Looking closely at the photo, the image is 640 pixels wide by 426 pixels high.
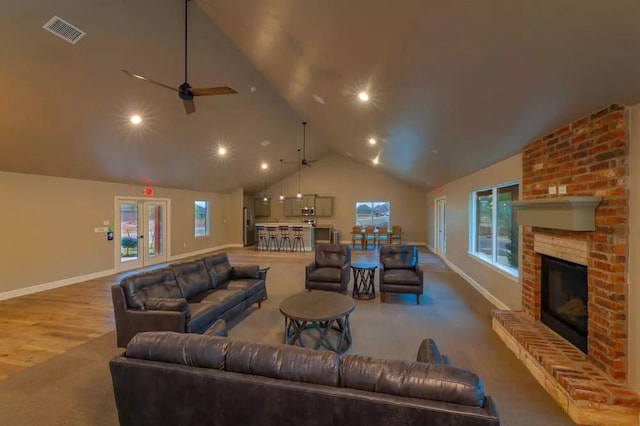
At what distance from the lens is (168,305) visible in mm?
3184

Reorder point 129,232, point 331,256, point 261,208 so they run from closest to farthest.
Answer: point 331,256 < point 129,232 < point 261,208

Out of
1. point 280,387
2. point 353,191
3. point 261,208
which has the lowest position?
point 280,387

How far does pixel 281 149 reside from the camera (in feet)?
32.7

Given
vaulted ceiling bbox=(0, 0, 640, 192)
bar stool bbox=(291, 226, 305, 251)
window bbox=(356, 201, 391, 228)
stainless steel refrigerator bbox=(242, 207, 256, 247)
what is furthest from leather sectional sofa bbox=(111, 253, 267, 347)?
window bbox=(356, 201, 391, 228)

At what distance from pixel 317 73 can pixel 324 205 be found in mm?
9474

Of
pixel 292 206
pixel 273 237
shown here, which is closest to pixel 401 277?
pixel 273 237

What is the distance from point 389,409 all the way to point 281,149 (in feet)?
30.2

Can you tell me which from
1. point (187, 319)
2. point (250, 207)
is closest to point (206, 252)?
point (250, 207)

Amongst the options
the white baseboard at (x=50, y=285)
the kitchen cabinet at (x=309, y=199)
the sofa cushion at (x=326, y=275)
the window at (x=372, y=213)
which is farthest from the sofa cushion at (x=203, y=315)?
the window at (x=372, y=213)

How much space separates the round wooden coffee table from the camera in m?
3.22

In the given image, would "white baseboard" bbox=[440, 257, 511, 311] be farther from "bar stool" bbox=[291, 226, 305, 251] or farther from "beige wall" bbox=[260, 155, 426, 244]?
"bar stool" bbox=[291, 226, 305, 251]

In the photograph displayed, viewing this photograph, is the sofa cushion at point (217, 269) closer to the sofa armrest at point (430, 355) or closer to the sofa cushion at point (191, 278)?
the sofa cushion at point (191, 278)

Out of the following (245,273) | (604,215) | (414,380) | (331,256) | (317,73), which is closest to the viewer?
(414,380)

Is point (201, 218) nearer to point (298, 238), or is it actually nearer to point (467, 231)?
point (298, 238)
